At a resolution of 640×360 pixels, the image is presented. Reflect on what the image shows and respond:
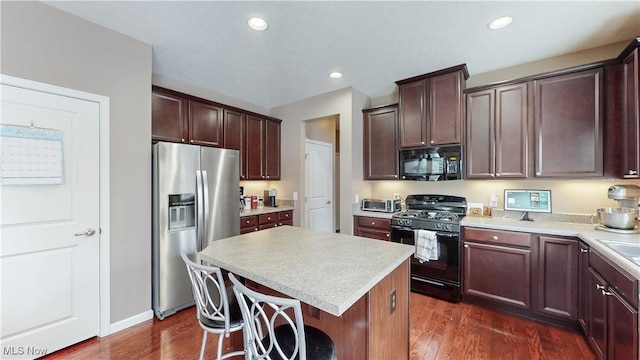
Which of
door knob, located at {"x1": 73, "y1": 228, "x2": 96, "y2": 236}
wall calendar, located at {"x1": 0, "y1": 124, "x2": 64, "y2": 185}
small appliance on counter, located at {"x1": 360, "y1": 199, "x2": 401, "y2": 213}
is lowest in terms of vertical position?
door knob, located at {"x1": 73, "y1": 228, "x2": 96, "y2": 236}

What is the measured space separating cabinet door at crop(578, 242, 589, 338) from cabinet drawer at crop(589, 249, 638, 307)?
11 cm

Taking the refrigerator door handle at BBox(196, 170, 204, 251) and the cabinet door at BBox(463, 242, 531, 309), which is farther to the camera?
the refrigerator door handle at BBox(196, 170, 204, 251)

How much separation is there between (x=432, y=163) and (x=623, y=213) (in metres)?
1.59

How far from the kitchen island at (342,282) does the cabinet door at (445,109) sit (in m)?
1.85

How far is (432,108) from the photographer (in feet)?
9.93

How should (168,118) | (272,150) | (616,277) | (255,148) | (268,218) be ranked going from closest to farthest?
(616,277), (168,118), (268,218), (255,148), (272,150)

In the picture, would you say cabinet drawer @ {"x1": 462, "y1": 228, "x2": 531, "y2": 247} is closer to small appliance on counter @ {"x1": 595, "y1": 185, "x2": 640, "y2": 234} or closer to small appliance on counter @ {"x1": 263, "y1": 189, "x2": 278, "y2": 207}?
small appliance on counter @ {"x1": 595, "y1": 185, "x2": 640, "y2": 234}

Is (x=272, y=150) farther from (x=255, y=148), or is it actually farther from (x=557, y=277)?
(x=557, y=277)

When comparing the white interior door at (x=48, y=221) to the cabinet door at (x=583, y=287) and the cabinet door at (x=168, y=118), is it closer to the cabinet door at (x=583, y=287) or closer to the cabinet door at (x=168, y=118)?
the cabinet door at (x=168, y=118)

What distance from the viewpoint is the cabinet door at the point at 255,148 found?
3842 millimetres

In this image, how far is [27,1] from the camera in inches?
70.6

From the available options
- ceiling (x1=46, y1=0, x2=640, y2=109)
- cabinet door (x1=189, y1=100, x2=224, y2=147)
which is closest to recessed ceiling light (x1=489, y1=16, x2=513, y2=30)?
ceiling (x1=46, y1=0, x2=640, y2=109)

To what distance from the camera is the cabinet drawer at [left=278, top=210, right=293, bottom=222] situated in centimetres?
396

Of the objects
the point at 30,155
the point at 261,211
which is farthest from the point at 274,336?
the point at 261,211
